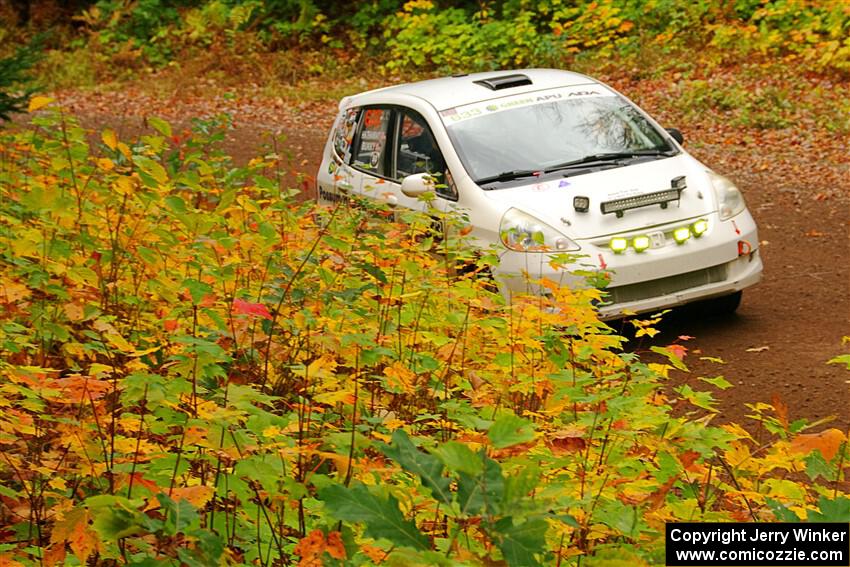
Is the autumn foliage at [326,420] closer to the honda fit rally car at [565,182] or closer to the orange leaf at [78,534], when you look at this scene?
the orange leaf at [78,534]

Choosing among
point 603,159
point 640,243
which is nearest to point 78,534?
point 640,243

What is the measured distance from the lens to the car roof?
324 inches

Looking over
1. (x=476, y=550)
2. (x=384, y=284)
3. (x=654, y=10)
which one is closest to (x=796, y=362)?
(x=384, y=284)

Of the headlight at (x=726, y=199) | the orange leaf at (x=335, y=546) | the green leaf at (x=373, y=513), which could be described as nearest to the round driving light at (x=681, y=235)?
the headlight at (x=726, y=199)

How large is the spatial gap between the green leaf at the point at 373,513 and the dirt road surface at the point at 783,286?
215 centimetres

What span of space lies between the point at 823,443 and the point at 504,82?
17.6ft

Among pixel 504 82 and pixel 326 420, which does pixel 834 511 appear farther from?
pixel 504 82

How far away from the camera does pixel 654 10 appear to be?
768 inches

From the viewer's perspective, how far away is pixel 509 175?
25.0 feet

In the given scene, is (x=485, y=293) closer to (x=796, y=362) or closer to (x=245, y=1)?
(x=796, y=362)

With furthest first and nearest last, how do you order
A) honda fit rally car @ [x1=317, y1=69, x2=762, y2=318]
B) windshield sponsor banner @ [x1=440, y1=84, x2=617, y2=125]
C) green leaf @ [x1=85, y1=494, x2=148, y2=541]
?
windshield sponsor banner @ [x1=440, y1=84, x2=617, y2=125], honda fit rally car @ [x1=317, y1=69, x2=762, y2=318], green leaf @ [x1=85, y1=494, x2=148, y2=541]

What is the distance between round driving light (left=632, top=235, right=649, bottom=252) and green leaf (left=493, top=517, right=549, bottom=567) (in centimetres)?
503

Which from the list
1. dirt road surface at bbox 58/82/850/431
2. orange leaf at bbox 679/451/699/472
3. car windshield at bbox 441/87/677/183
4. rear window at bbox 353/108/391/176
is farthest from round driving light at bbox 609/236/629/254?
orange leaf at bbox 679/451/699/472

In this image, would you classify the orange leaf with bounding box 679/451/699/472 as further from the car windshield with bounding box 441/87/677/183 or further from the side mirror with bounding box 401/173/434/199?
the car windshield with bounding box 441/87/677/183
